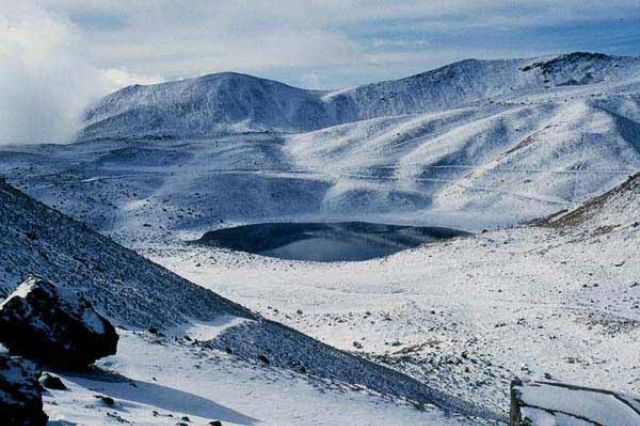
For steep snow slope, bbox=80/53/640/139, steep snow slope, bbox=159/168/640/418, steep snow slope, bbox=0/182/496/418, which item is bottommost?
steep snow slope, bbox=159/168/640/418

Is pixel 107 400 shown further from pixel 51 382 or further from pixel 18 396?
pixel 18 396

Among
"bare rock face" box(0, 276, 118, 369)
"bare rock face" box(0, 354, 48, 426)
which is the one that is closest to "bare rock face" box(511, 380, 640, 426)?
"bare rock face" box(0, 354, 48, 426)

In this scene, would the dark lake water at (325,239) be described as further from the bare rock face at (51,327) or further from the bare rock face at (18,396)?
the bare rock face at (18,396)

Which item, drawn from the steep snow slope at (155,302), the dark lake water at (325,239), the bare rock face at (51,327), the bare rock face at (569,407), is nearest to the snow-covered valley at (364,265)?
the steep snow slope at (155,302)

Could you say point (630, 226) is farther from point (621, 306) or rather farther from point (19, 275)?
point (19, 275)

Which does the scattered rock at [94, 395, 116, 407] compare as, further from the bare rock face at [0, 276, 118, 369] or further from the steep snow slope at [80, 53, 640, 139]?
the steep snow slope at [80, 53, 640, 139]

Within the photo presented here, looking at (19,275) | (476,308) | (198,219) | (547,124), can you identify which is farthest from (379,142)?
(19,275)
